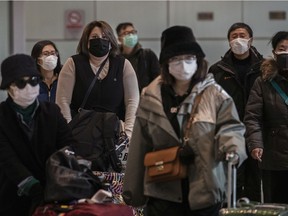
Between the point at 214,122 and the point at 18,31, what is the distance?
23.2 feet

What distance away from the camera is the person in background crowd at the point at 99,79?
6.72 meters

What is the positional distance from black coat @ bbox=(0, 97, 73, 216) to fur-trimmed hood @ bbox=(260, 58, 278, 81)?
6.98ft

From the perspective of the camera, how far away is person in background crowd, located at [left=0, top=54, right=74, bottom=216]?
5285 mm

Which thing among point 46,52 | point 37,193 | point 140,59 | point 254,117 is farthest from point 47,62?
point 37,193

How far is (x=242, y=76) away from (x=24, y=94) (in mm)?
2845

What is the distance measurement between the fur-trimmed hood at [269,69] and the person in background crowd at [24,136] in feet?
7.04

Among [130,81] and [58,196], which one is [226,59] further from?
[58,196]

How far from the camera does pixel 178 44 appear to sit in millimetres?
5066

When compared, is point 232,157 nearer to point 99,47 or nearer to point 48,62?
point 99,47

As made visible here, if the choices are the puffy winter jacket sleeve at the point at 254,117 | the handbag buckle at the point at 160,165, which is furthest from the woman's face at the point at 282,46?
the handbag buckle at the point at 160,165

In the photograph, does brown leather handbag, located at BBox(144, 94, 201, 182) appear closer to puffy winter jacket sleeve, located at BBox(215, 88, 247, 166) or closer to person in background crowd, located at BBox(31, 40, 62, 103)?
puffy winter jacket sleeve, located at BBox(215, 88, 247, 166)

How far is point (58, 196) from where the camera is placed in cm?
513

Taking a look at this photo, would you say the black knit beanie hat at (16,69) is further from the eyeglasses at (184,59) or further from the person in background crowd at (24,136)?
the eyeglasses at (184,59)

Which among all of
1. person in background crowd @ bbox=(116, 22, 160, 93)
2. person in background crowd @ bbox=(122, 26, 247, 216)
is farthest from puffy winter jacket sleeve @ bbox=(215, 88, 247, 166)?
person in background crowd @ bbox=(116, 22, 160, 93)
